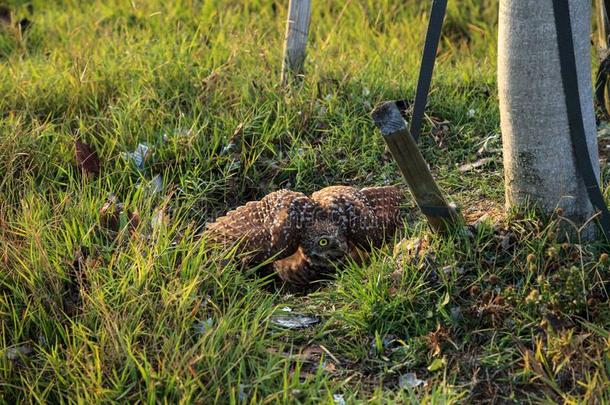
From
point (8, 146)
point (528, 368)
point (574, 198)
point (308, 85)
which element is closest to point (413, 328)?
point (528, 368)

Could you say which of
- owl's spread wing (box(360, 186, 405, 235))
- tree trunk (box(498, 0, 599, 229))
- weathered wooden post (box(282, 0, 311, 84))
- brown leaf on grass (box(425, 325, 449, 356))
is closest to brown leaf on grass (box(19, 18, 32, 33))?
weathered wooden post (box(282, 0, 311, 84))

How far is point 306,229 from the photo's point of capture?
3871mm

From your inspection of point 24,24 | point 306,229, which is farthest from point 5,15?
point 306,229

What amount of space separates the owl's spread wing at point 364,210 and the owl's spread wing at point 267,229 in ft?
0.39

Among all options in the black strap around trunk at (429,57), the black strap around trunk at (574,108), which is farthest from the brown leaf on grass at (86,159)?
the black strap around trunk at (574,108)

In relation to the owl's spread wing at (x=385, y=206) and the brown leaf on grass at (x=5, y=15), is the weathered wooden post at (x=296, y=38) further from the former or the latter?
the brown leaf on grass at (x=5, y=15)

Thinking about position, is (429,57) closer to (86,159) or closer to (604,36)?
(604,36)

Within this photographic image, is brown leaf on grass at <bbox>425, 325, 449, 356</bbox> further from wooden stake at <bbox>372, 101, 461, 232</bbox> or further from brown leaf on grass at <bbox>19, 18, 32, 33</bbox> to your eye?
brown leaf on grass at <bbox>19, 18, 32, 33</bbox>

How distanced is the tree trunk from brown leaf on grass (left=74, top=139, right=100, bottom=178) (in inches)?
80.3

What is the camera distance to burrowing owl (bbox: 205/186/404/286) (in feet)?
12.6

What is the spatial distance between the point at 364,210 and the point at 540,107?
90cm

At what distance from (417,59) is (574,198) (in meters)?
2.08

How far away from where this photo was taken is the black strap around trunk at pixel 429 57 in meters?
3.55

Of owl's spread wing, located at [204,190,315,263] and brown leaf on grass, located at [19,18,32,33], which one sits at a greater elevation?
brown leaf on grass, located at [19,18,32,33]
